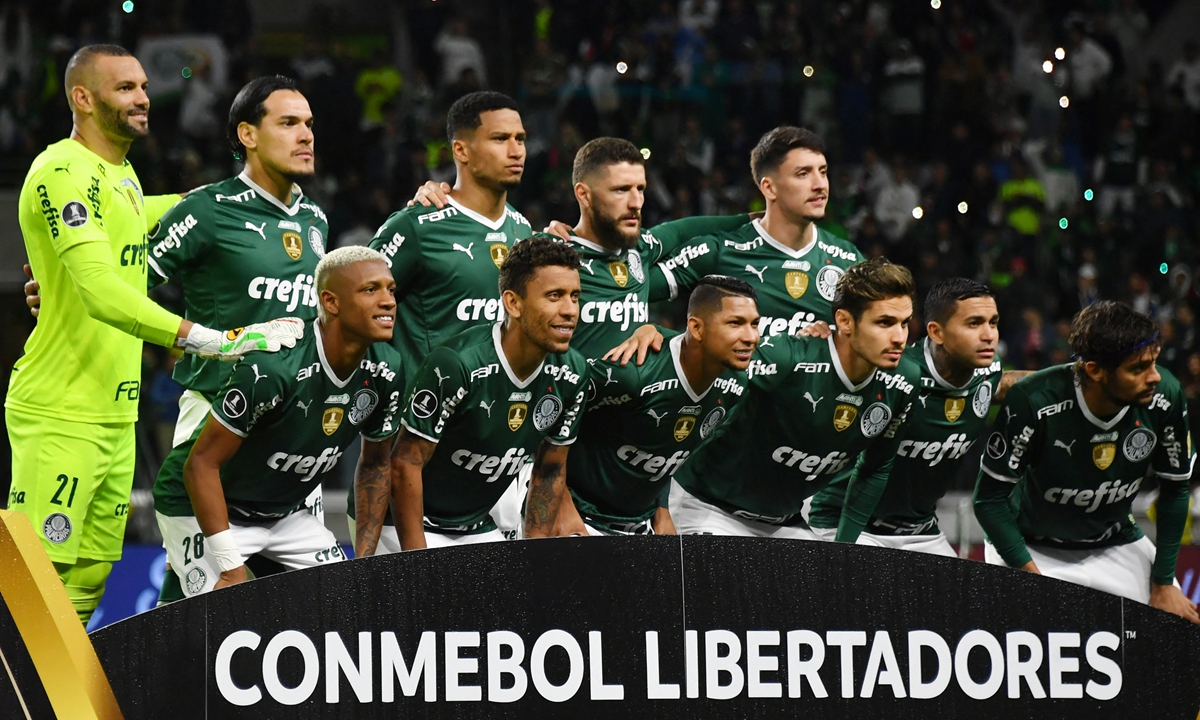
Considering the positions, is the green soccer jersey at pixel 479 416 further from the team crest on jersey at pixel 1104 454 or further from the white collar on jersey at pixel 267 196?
the team crest on jersey at pixel 1104 454

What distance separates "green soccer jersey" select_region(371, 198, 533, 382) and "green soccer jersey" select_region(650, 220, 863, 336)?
901 mm

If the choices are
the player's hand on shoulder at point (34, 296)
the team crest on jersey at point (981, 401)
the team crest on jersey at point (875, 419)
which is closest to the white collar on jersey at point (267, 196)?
the player's hand on shoulder at point (34, 296)

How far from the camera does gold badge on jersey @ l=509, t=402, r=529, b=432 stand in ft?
18.2

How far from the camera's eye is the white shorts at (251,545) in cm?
536

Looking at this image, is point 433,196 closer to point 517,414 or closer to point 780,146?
point 517,414

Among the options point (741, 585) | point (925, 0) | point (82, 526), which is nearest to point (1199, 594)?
point (741, 585)

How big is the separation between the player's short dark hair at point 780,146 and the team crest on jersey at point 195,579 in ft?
10.1

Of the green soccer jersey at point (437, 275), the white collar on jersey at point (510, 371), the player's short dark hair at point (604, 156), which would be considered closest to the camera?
the white collar on jersey at point (510, 371)

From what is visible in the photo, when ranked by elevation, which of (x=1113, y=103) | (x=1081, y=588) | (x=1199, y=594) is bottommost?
(x=1199, y=594)

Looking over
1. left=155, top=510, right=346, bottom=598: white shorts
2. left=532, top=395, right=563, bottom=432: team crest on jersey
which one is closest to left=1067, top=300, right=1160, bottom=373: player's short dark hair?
left=532, top=395, right=563, bottom=432: team crest on jersey

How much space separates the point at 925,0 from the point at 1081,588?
14.1m

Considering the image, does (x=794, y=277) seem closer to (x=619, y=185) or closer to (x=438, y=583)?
(x=619, y=185)

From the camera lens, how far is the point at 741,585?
3.91 m

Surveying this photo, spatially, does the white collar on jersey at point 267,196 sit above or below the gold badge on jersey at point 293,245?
above
